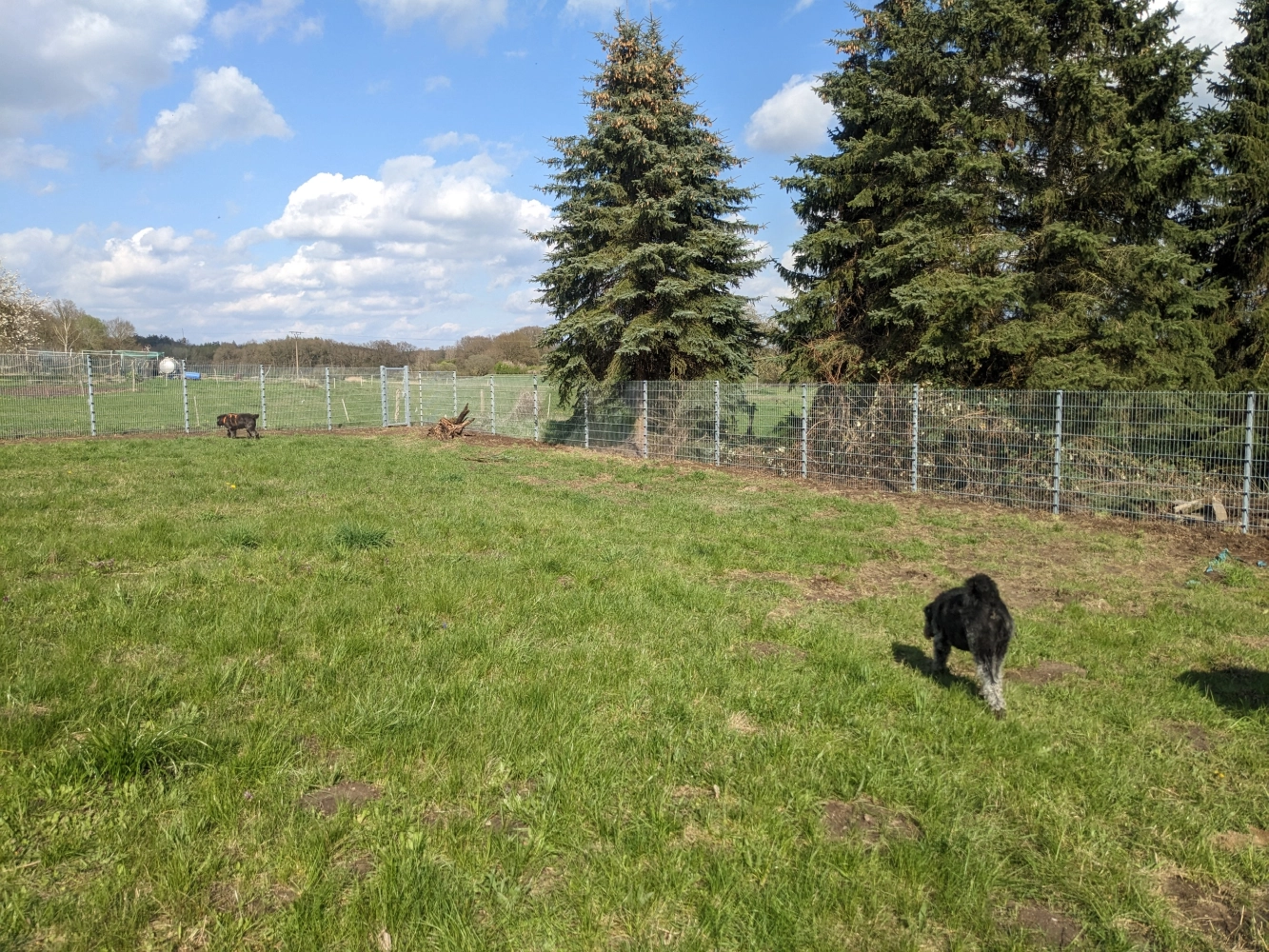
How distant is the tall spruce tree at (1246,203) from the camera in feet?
37.9

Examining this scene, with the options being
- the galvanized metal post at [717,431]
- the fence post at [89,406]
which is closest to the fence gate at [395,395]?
the fence post at [89,406]

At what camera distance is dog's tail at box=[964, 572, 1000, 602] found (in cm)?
398

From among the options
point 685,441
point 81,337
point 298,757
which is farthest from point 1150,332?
point 81,337

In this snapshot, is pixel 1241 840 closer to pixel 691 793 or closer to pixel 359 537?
pixel 691 793

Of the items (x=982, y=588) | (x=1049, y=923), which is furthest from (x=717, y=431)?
(x=1049, y=923)

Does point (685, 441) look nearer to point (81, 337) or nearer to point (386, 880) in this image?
point (386, 880)

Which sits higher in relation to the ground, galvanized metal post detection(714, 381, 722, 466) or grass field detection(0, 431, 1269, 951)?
galvanized metal post detection(714, 381, 722, 466)

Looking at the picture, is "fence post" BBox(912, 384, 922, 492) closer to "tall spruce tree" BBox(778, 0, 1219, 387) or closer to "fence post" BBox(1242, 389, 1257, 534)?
"tall spruce tree" BBox(778, 0, 1219, 387)

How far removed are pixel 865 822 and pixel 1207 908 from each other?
3.78 feet

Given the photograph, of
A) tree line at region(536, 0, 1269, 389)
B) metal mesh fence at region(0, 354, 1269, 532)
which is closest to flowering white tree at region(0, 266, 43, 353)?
metal mesh fence at region(0, 354, 1269, 532)

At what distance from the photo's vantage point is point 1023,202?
13.0m

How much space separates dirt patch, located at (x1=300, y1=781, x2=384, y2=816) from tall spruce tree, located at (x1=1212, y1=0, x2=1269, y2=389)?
1384 cm

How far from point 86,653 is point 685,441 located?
13867mm

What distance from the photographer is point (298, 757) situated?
10.2ft
